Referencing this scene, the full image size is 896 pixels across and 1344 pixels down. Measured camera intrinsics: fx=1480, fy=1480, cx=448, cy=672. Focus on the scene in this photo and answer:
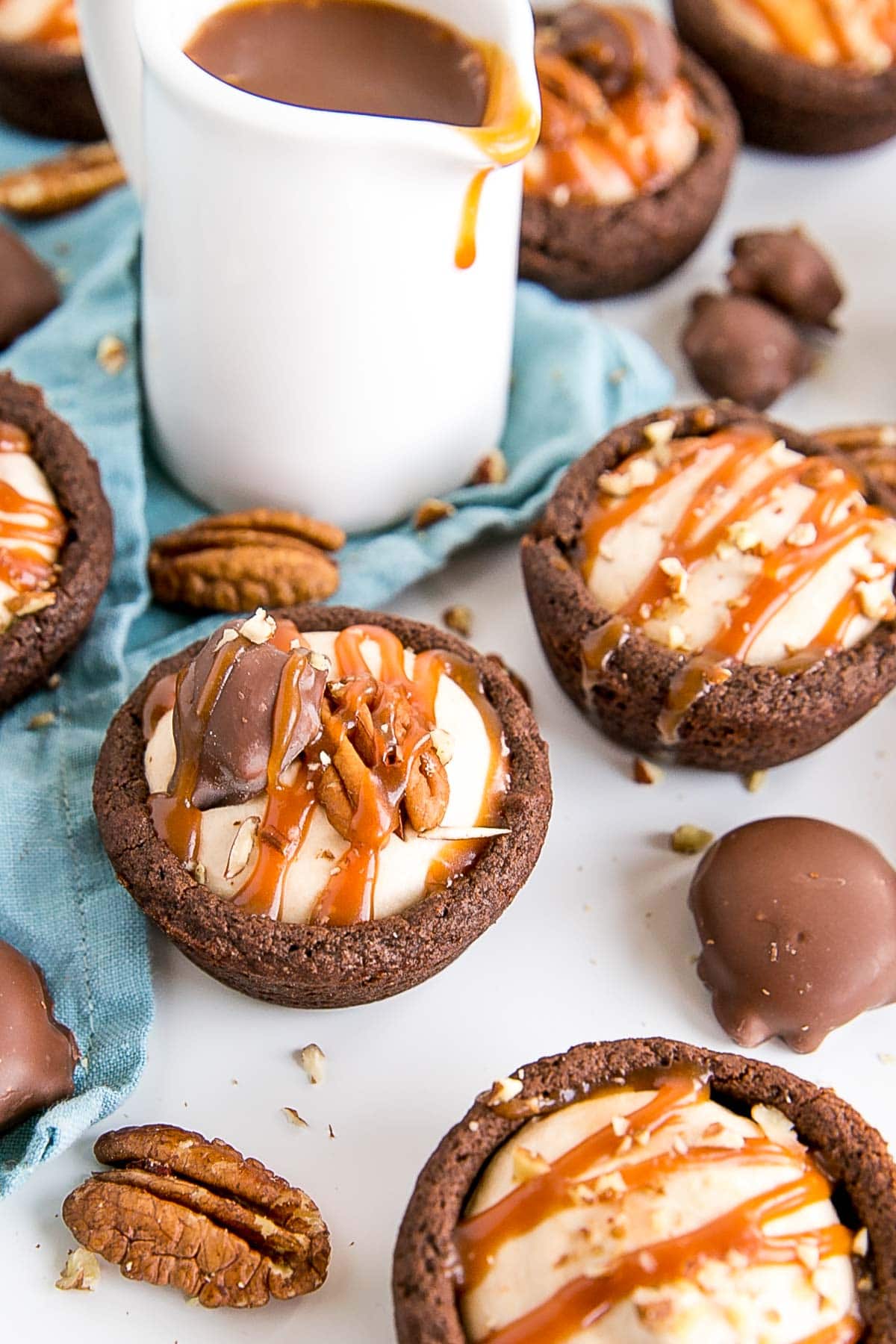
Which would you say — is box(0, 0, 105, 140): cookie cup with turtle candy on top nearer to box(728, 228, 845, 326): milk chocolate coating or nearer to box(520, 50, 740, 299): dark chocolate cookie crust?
box(520, 50, 740, 299): dark chocolate cookie crust

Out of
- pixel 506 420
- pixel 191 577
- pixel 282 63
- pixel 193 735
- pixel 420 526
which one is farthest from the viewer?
pixel 506 420

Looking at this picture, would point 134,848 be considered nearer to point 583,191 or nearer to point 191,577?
point 191,577

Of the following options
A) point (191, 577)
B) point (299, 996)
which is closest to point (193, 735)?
point (299, 996)

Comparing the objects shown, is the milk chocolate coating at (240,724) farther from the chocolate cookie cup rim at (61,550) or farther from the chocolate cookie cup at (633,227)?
the chocolate cookie cup at (633,227)

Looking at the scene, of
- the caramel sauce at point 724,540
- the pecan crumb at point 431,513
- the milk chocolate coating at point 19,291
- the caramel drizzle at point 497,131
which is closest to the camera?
the caramel drizzle at point 497,131

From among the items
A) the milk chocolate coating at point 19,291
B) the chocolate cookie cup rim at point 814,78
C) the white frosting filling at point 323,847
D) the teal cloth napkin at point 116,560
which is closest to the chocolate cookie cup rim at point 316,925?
the white frosting filling at point 323,847

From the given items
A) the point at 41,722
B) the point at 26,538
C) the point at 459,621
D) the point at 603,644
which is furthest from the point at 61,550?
the point at 603,644

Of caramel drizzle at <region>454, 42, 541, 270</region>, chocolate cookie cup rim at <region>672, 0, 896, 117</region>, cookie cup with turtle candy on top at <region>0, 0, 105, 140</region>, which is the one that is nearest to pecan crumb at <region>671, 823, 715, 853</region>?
caramel drizzle at <region>454, 42, 541, 270</region>
